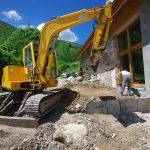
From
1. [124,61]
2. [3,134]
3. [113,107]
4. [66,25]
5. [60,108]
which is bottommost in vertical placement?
[3,134]

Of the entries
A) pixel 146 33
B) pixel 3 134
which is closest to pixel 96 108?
pixel 146 33

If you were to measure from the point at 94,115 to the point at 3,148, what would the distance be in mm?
3324

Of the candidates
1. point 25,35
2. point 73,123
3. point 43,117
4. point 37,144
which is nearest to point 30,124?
point 43,117

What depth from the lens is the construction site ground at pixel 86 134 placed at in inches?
327

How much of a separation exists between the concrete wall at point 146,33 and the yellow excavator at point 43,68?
1094mm

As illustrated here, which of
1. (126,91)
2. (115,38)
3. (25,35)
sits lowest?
(126,91)

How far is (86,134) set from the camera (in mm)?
9031

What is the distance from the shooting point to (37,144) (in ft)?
27.7

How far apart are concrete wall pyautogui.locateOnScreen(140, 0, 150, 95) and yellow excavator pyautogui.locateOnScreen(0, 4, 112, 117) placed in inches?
43.1

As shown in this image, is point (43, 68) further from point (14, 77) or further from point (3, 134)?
point (3, 134)

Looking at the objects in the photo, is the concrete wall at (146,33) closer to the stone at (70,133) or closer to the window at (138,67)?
the window at (138,67)

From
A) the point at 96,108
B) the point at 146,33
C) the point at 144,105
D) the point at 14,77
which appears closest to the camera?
the point at 144,105

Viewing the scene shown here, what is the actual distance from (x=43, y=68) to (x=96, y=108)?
2742 mm

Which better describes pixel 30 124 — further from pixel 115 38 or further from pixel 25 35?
pixel 25 35
